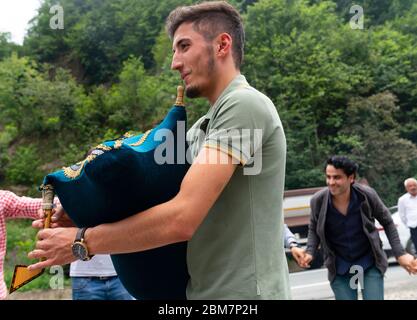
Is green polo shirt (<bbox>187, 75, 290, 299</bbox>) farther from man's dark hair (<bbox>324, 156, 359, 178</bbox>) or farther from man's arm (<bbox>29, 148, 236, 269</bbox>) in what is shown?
man's dark hair (<bbox>324, 156, 359, 178</bbox>)

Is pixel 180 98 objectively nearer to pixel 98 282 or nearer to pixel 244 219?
pixel 244 219

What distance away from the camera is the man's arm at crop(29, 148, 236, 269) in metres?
1.40

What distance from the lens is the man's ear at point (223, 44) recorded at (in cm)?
167

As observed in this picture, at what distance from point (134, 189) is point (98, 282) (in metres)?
2.89

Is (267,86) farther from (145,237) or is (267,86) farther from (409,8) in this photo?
(145,237)

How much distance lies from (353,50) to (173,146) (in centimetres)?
2504

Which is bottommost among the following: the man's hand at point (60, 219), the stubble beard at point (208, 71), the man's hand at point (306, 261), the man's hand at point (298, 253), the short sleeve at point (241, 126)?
the man's hand at point (306, 261)

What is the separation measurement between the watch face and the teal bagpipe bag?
7 centimetres

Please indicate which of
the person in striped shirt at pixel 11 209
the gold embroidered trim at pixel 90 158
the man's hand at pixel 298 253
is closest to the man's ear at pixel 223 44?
the gold embroidered trim at pixel 90 158

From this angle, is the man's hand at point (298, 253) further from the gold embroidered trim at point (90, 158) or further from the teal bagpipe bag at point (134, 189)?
the gold embroidered trim at point (90, 158)

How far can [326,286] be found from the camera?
9.71 metres

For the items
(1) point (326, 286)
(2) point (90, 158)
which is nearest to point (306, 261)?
(2) point (90, 158)
